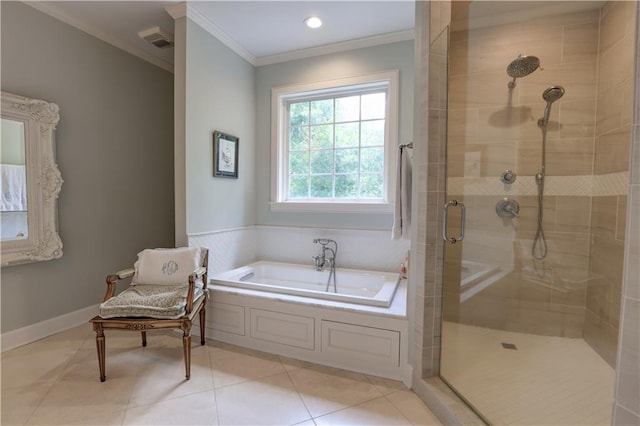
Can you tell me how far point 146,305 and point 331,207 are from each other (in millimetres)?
1817

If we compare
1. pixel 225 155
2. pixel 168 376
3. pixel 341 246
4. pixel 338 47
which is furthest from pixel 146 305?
pixel 338 47

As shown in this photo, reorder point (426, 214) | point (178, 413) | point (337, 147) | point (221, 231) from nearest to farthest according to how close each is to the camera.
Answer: point (178, 413) → point (426, 214) → point (221, 231) → point (337, 147)

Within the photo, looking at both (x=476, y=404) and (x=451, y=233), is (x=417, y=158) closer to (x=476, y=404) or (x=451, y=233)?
(x=451, y=233)

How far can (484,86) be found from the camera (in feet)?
6.40

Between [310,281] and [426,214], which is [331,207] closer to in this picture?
[310,281]

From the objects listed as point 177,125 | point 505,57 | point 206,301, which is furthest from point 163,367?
point 505,57

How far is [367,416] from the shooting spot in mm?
1581

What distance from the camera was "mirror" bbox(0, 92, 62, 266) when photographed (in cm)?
211

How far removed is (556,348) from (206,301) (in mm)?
2468

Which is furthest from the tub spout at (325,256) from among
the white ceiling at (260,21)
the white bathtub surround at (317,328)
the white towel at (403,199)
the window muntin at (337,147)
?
the white ceiling at (260,21)

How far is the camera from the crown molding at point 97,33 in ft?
7.53

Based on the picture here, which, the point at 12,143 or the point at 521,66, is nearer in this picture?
the point at 521,66

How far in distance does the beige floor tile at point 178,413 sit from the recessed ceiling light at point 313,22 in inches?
115

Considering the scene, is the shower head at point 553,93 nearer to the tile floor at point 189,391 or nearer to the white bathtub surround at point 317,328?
the white bathtub surround at point 317,328
